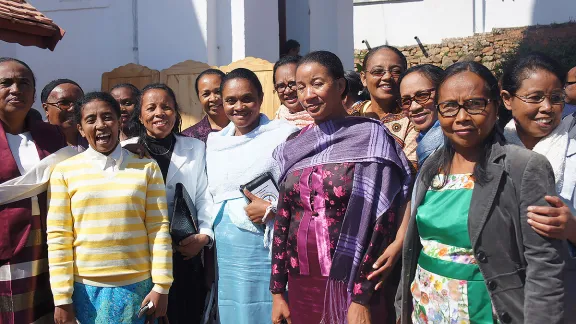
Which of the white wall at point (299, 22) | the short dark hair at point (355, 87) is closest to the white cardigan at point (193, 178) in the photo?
the short dark hair at point (355, 87)

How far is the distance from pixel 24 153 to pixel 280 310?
164cm

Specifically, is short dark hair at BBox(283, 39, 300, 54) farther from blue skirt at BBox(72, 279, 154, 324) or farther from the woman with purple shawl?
blue skirt at BBox(72, 279, 154, 324)

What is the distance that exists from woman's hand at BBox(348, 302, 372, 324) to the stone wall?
1365 centimetres

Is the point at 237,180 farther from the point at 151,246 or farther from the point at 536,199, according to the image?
the point at 536,199

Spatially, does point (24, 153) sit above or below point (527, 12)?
below

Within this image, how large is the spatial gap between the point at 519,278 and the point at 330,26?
8956mm

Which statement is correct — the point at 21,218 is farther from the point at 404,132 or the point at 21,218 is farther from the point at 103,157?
the point at 404,132

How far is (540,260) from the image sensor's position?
226cm

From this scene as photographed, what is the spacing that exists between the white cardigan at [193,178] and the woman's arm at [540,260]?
1.99 m

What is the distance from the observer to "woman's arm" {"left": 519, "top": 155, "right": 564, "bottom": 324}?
2.23 metres

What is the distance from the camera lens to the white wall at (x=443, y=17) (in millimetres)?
16094

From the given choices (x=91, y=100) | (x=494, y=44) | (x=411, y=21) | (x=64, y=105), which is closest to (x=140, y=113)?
(x=64, y=105)

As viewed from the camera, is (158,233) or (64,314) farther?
(158,233)

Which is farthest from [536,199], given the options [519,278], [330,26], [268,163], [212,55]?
[330,26]
